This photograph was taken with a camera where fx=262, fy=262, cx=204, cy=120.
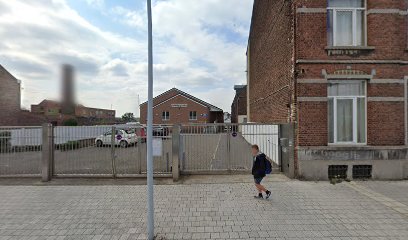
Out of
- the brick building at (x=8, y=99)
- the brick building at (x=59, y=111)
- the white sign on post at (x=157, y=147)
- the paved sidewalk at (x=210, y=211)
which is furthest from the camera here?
the brick building at (x=8, y=99)

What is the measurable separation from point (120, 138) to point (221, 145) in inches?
141

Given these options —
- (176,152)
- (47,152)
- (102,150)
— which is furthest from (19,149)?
(176,152)

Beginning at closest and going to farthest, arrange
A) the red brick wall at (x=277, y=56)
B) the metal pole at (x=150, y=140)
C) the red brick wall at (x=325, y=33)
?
the metal pole at (x=150, y=140) → the red brick wall at (x=325, y=33) → the red brick wall at (x=277, y=56)

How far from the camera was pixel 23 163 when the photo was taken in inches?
359

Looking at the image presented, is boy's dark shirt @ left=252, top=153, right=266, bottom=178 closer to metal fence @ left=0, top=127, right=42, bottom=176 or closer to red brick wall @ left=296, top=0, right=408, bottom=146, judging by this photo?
red brick wall @ left=296, top=0, right=408, bottom=146

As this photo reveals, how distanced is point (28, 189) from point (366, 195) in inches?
379

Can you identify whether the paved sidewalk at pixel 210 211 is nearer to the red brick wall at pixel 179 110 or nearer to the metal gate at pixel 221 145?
the metal gate at pixel 221 145

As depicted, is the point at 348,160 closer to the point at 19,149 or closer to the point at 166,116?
the point at 19,149

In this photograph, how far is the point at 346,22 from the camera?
9094 mm

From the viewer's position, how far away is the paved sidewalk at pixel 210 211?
4898mm

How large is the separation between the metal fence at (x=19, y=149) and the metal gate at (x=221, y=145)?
5.02 m

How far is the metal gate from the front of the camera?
360 inches

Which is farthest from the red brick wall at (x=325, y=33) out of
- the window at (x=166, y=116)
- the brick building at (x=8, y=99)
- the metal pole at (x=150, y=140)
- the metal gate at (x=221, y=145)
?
the window at (x=166, y=116)

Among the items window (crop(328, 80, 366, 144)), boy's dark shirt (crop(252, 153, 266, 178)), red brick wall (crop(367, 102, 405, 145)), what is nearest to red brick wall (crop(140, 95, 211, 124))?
window (crop(328, 80, 366, 144))
